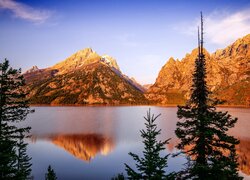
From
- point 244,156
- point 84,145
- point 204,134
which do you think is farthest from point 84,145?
point 204,134

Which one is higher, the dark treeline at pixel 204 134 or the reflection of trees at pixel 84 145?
the dark treeline at pixel 204 134

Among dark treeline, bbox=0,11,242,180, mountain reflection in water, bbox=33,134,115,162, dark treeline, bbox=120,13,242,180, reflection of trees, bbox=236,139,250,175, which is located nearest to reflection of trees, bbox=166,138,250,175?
reflection of trees, bbox=236,139,250,175

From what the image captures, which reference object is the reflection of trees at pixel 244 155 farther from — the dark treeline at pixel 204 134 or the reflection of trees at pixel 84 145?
the dark treeline at pixel 204 134

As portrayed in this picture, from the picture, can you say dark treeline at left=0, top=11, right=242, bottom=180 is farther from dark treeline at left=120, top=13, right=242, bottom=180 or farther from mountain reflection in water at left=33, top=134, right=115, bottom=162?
mountain reflection in water at left=33, top=134, right=115, bottom=162

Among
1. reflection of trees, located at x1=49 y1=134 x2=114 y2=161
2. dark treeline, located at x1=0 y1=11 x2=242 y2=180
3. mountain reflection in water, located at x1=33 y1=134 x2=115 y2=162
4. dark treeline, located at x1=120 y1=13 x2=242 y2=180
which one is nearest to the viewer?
dark treeline, located at x1=0 y1=11 x2=242 y2=180

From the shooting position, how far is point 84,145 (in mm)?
91438

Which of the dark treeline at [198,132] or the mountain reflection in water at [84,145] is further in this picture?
the mountain reflection in water at [84,145]

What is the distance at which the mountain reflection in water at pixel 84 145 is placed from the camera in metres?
78.5

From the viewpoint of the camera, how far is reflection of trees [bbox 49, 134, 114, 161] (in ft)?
258

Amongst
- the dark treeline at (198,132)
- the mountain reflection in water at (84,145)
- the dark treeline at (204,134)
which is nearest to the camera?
the dark treeline at (198,132)

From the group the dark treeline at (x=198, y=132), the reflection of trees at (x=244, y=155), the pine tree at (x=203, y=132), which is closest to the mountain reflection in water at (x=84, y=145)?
the reflection of trees at (x=244, y=155)

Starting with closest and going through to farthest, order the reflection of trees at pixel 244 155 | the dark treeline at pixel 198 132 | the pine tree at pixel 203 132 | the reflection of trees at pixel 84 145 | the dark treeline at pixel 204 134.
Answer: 1. the dark treeline at pixel 198 132
2. the dark treeline at pixel 204 134
3. the pine tree at pixel 203 132
4. the reflection of trees at pixel 244 155
5. the reflection of trees at pixel 84 145

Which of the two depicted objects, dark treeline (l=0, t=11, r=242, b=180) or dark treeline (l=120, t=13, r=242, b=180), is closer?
dark treeline (l=0, t=11, r=242, b=180)

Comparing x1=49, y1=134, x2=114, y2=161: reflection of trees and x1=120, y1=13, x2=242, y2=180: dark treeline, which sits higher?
x1=120, y1=13, x2=242, y2=180: dark treeline
